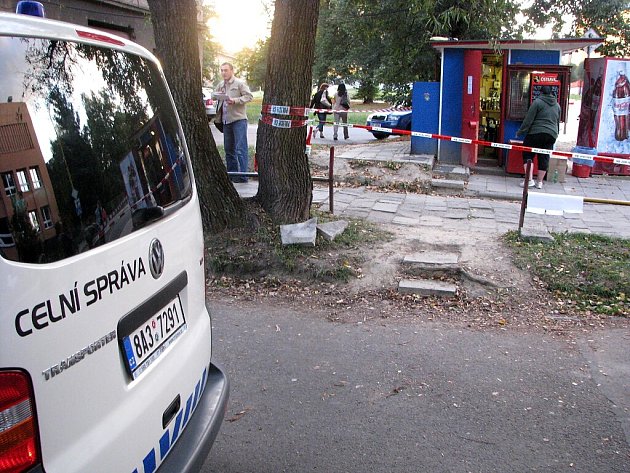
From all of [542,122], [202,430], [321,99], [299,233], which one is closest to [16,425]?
[202,430]

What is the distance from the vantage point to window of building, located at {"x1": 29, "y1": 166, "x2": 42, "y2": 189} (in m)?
1.89

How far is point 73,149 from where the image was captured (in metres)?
2.10

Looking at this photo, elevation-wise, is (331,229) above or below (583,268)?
above

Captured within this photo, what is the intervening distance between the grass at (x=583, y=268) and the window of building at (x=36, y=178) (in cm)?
480

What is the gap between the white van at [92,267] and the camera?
1758mm

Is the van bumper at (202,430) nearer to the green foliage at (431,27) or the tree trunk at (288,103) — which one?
the tree trunk at (288,103)

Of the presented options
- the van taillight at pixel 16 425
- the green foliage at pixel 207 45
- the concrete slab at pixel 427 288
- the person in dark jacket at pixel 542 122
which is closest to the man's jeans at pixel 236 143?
the green foliage at pixel 207 45

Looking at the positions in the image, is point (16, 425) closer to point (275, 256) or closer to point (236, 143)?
point (275, 256)

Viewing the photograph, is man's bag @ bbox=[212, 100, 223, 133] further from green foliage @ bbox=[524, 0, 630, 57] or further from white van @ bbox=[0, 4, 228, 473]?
green foliage @ bbox=[524, 0, 630, 57]

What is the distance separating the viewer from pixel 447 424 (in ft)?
12.0

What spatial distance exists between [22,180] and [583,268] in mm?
5360

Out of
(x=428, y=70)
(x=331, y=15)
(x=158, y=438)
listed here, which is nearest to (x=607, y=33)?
(x=428, y=70)

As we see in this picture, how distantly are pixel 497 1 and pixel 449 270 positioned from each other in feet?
11.9

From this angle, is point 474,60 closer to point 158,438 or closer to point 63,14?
point 63,14
